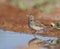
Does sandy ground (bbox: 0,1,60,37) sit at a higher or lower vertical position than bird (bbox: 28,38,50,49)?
higher

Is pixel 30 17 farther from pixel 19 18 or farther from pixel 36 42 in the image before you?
pixel 36 42

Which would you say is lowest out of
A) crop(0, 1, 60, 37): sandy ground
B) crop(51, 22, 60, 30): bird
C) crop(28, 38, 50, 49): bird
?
crop(28, 38, 50, 49): bird

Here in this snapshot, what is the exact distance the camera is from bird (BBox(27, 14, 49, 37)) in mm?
1334

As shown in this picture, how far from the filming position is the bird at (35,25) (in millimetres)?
1334

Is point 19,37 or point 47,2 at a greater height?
point 47,2

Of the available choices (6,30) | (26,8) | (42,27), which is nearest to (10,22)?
(6,30)

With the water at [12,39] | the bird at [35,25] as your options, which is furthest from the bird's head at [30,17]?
the water at [12,39]

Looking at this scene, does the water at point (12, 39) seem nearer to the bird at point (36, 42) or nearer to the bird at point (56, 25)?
the bird at point (36, 42)

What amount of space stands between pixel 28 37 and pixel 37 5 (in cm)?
30

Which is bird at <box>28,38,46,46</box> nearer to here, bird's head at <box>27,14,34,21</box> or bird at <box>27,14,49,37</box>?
bird at <box>27,14,49,37</box>

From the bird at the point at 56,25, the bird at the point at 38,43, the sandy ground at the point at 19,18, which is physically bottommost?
the bird at the point at 38,43

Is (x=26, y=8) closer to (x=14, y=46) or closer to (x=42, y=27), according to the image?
(x=42, y=27)

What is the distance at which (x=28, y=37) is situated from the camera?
1338mm

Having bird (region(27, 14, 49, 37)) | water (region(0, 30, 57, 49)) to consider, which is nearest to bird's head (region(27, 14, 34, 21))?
bird (region(27, 14, 49, 37))
